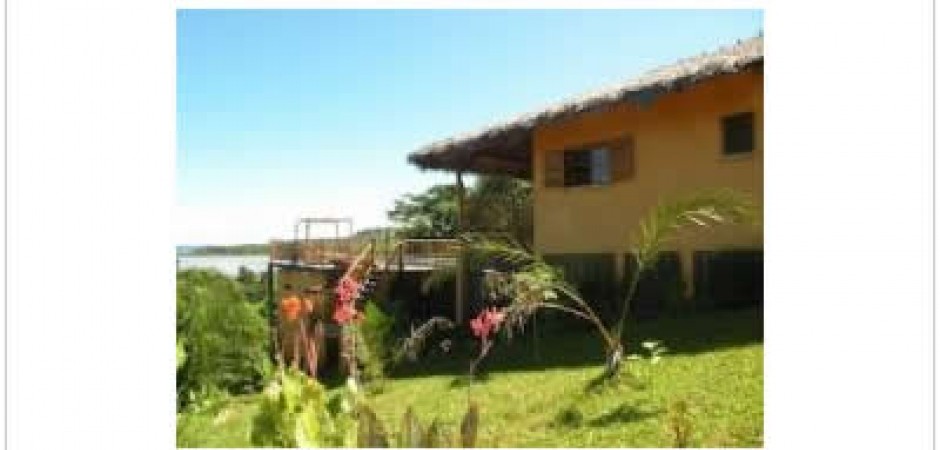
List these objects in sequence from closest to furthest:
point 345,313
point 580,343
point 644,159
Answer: point 345,313 → point 580,343 → point 644,159

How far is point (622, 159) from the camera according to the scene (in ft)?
35.6

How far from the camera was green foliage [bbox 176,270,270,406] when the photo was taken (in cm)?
577

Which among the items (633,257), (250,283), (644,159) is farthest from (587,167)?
(250,283)

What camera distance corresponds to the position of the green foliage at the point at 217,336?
5766 millimetres

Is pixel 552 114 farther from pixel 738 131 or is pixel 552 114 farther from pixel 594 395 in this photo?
pixel 594 395

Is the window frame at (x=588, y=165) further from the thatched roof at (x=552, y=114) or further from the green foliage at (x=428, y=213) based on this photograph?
the green foliage at (x=428, y=213)

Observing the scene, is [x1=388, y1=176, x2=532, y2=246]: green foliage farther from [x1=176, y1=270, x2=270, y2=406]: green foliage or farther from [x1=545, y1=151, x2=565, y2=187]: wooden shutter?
[x1=176, y1=270, x2=270, y2=406]: green foliage

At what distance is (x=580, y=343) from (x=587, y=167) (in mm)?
3047

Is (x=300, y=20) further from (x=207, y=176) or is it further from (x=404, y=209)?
(x=404, y=209)

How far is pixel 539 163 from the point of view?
469 inches

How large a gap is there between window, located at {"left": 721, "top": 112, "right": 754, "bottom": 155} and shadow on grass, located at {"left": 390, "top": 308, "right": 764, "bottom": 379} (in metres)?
1.50
